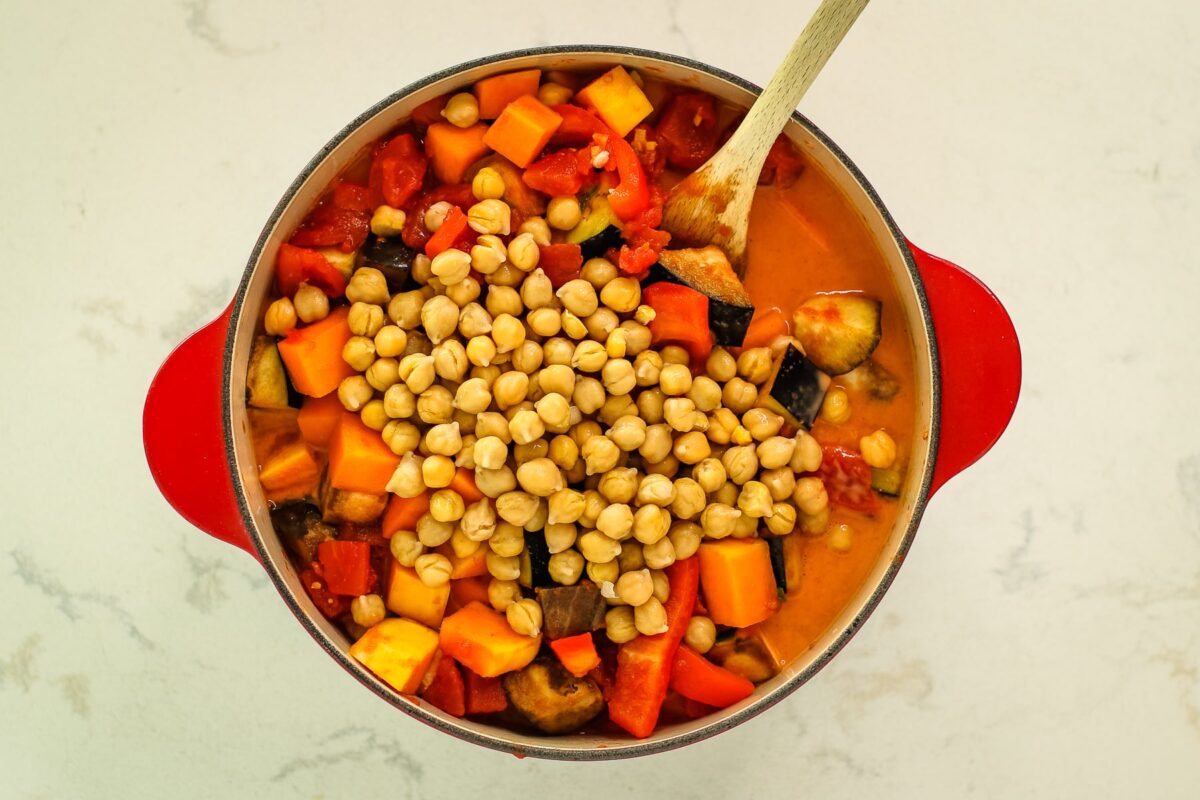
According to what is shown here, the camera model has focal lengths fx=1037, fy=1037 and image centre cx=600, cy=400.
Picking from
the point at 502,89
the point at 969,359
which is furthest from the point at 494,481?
the point at 969,359

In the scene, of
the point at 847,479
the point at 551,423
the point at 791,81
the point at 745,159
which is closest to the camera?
the point at 791,81

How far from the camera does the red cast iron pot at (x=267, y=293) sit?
240 cm

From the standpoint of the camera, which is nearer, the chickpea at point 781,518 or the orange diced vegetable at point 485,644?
the orange diced vegetable at point 485,644

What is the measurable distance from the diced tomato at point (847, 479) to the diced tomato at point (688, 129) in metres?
0.83

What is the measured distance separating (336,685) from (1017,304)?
7.43 feet

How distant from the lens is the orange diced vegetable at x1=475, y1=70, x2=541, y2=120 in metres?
2.51

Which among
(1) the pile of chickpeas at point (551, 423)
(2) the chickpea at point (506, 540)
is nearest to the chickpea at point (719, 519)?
Result: (1) the pile of chickpeas at point (551, 423)

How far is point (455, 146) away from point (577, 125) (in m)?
0.31

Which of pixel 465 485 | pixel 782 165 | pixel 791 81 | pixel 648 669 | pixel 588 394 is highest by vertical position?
pixel 791 81

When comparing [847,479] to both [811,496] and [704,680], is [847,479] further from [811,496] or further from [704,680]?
[704,680]

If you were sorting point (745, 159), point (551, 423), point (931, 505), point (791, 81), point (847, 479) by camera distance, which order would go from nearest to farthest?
1. point (791, 81)
2. point (745, 159)
3. point (551, 423)
4. point (847, 479)
5. point (931, 505)

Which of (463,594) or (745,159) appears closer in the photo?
(745,159)

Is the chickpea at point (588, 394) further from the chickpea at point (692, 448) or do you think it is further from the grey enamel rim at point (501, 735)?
the grey enamel rim at point (501, 735)

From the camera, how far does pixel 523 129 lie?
2490 millimetres
